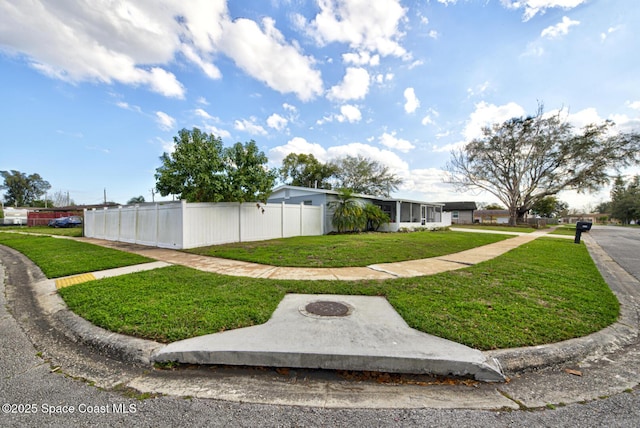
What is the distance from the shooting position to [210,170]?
388 inches

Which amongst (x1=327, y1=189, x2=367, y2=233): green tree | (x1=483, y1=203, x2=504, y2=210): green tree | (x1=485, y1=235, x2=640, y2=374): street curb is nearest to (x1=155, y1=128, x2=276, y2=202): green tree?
(x1=327, y1=189, x2=367, y2=233): green tree

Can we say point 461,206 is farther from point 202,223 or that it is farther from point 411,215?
point 202,223

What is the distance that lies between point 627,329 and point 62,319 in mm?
7476

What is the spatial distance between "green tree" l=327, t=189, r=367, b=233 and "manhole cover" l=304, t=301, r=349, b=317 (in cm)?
1113

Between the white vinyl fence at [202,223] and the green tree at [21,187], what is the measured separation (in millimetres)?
68935

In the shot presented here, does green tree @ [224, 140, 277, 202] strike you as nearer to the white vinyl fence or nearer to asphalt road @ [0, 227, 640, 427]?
the white vinyl fence

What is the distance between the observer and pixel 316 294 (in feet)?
14.7

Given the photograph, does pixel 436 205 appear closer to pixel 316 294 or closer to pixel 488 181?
pixel 488 181

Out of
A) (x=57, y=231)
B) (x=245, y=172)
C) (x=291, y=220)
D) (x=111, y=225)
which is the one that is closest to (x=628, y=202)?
(x=291, y=220)

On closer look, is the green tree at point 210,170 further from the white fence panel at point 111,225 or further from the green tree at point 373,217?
the green tree at point 373,217

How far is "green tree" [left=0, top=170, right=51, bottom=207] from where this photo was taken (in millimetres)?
57688

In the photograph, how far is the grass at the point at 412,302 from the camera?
10.1 ft

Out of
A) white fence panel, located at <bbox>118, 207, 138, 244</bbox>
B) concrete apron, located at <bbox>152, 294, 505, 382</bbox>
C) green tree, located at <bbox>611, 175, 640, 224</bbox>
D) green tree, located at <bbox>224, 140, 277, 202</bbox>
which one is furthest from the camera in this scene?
green tree, located at <bbox>611, 175, 640, 224</bbox>

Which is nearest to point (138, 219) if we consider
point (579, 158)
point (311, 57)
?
point (311, 57)
